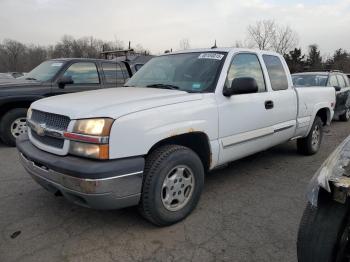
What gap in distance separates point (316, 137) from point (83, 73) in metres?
4.90

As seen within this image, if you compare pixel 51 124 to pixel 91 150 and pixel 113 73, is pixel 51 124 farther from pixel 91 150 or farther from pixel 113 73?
pixel 113 73

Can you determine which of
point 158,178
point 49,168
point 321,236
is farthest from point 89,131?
point 321,236

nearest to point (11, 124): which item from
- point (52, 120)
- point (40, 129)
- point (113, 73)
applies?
point (113, 73)

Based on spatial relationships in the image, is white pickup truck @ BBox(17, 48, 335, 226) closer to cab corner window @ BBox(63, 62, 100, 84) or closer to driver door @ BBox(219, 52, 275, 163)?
driver door @ BBox(219, 52, 275, 163)

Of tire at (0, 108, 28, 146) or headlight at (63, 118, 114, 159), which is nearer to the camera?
headlight at (63, 118, 114, 159)

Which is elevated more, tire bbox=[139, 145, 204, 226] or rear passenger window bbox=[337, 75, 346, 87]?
rear passenger window bbox=[337, 75, 346, 87]

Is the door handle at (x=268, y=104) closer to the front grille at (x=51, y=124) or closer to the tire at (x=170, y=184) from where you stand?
the tire at (x=170, y=184)

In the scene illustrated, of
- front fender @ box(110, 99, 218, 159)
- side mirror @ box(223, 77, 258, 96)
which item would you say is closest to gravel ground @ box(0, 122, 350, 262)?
front fender @ box(110, 99, 218, 159)

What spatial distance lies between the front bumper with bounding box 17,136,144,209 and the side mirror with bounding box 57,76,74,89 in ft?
13.0

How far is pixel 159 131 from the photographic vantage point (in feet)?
10.1

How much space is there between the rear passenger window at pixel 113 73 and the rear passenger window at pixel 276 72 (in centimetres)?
391

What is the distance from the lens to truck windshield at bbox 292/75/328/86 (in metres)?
9.81

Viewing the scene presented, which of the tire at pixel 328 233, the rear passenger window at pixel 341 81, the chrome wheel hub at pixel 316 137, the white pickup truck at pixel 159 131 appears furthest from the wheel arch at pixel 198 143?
the rear passenger window at pixel 341 81

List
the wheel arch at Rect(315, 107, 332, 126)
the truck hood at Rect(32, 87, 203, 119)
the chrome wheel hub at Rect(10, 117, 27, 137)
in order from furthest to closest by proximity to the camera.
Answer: the chrome wheel hub at Rect(10, 117, 27, 137) < the wheel arch at Rect(315, 107, 332, 126) < the truck hood at Rect(32, 87, 203, 119)
